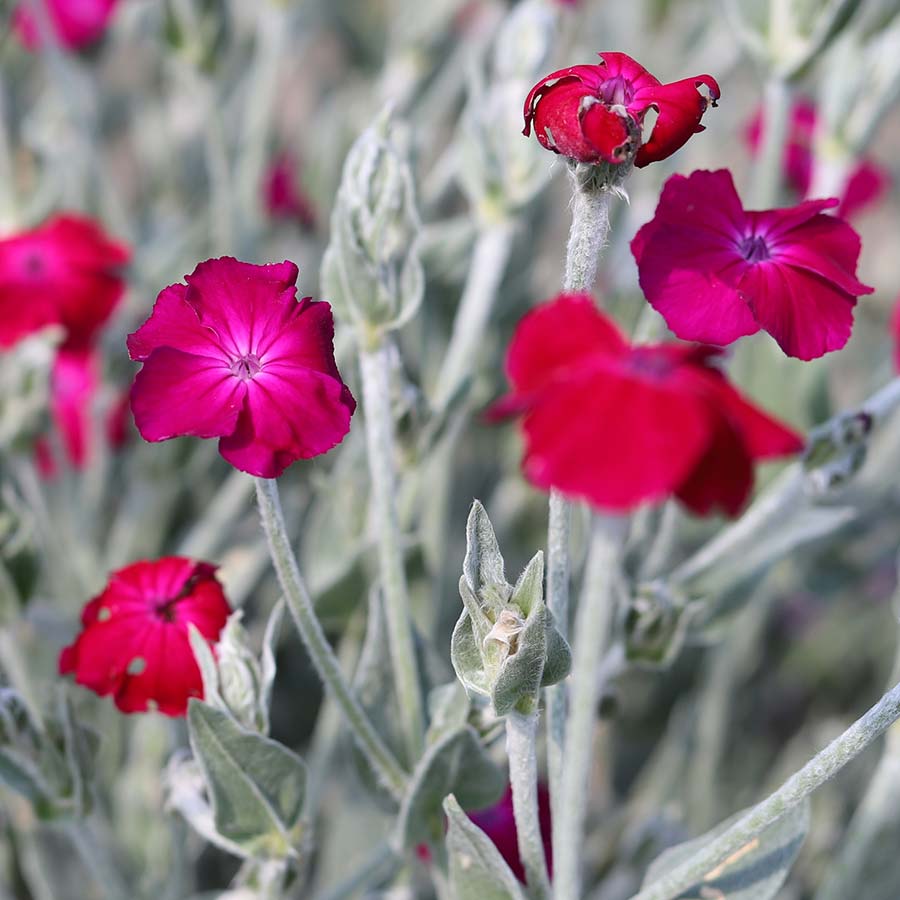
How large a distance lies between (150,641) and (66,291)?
560 millimetres

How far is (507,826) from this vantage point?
0.87 metres

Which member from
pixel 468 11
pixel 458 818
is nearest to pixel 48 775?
pixel 458 818

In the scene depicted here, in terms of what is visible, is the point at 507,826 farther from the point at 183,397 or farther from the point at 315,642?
the point at 183,397

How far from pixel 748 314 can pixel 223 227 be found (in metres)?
0.83

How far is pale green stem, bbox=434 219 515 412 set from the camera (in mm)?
1024

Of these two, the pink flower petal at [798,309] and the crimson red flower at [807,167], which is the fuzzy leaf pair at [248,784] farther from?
the crimson red flower at [807,167]

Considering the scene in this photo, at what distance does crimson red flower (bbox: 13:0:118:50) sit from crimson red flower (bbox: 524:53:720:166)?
0.95 meters

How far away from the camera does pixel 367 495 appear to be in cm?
106

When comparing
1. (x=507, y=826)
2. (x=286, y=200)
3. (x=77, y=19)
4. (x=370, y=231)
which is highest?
(x=77, y=19)

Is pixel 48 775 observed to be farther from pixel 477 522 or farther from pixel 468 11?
pixel 468 11

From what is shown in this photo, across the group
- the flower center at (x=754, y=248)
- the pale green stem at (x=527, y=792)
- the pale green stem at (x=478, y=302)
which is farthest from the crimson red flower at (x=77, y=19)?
the pale green stem at (x=527, y=792)

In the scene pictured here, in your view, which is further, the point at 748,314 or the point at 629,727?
the point at 629,727

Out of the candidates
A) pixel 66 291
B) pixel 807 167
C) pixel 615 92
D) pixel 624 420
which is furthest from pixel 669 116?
pixel 807 167

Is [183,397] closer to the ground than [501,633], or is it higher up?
higher up
